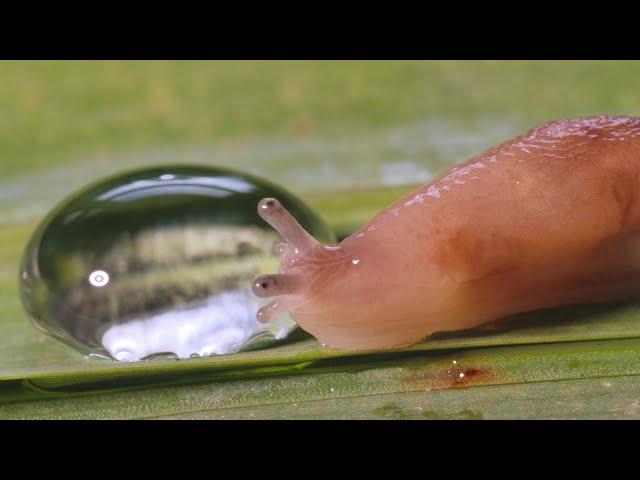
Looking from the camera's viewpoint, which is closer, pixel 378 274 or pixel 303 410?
pixel 303 410

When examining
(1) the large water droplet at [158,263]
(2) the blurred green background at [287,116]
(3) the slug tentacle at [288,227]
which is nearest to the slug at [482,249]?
(3) the slug tentacle at [288,227]

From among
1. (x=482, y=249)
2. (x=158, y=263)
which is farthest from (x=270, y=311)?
(x=482, y=249)

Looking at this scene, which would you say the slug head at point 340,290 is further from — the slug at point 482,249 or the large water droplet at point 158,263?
the large water droplet at point 158,263

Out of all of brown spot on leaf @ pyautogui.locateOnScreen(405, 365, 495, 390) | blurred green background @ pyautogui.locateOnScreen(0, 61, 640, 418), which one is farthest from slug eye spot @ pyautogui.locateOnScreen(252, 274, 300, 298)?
blurred green background @ pyautogui.locateOnScreen(0, 61, 640, 418)

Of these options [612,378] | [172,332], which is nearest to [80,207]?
[172,332]

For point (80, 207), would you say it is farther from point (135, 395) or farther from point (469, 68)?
point (469, 68)

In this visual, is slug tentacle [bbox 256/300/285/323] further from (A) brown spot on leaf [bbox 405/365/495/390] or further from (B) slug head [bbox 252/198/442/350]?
(A) brown spot on leaf [bbox 405/365/495/390]
